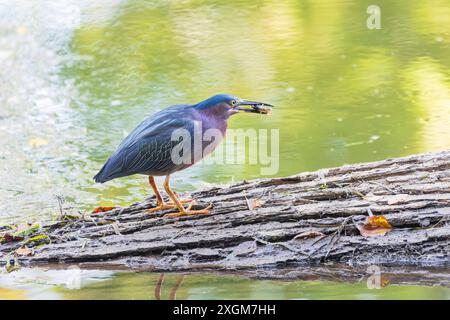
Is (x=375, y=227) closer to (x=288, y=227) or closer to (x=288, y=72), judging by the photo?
(x=288, y=227)

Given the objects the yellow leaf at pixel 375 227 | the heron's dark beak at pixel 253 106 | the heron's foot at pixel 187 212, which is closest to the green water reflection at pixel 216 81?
the heron's dark beak at pixel 253 106

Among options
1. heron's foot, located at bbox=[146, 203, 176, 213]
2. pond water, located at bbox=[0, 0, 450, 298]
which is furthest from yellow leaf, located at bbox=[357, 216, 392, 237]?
heron's foot, located at bbox=[146, 203, 176, 213]

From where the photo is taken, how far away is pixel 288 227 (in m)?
5.42

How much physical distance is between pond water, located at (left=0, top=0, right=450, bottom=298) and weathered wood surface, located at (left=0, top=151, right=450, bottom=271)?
1.20 feet

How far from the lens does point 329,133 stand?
902 centimetres

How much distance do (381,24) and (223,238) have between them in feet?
28.9

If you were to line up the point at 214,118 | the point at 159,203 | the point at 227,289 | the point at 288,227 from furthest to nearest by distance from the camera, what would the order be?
the point at 159,203
the point at 214,118
the point at 288,227
the point at 227,289

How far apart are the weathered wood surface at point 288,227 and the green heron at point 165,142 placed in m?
0.27

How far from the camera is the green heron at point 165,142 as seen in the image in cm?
578

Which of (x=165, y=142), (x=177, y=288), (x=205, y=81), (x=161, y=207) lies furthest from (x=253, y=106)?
(x=205, y=81)

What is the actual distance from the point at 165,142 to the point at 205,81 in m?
5.67
